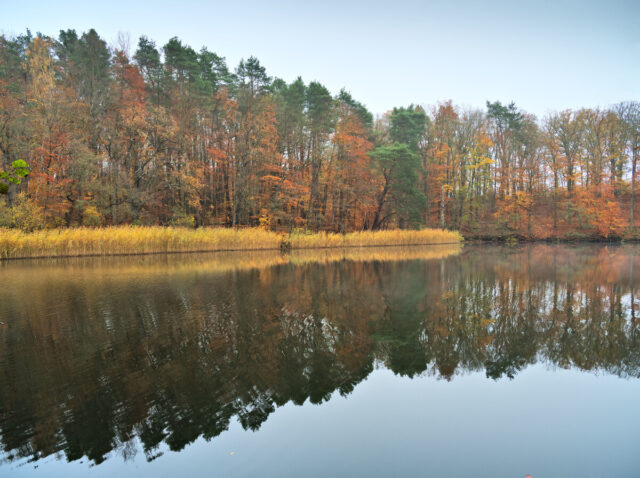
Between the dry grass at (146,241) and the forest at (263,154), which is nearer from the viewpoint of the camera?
the dry grass at (146,241)

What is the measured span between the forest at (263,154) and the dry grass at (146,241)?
252 centimetres

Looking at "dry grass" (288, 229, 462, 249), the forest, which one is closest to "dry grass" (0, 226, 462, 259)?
"dry grass" (288, 229, 462, 249)

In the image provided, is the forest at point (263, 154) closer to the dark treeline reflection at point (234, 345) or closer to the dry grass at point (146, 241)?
the dry grass at point (146, 241)

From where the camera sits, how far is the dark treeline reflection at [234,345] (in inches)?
115

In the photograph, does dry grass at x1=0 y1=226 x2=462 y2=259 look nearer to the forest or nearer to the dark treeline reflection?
the forest

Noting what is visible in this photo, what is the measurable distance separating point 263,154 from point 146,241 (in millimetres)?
10036

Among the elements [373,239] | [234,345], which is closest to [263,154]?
[373,239]

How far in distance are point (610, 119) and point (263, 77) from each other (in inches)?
1264

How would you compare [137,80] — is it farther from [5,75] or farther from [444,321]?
[444,321]

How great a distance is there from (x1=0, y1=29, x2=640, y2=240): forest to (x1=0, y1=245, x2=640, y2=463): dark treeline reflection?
1402cm

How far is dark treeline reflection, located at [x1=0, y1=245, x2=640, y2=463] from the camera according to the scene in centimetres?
293

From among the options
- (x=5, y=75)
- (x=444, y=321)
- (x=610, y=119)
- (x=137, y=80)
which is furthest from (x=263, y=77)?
(x=610, y=119)

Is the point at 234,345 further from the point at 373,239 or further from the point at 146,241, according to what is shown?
the point at 373,239

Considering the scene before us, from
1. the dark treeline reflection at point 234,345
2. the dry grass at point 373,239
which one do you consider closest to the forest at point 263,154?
the dry grass at point 373,239
